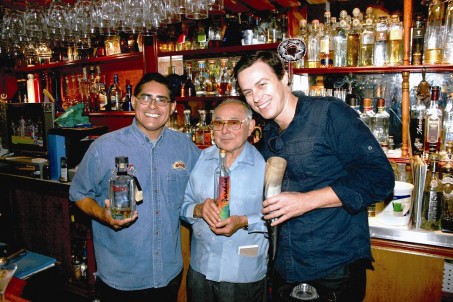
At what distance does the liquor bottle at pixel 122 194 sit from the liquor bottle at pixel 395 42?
2.06 m

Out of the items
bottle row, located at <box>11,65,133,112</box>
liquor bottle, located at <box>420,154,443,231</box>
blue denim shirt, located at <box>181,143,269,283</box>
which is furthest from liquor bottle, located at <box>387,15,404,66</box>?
bottle row, located at <box>11,65,133,112</box>

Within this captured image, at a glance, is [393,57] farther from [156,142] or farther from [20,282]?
[20,282]

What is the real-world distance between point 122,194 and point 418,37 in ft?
7.98

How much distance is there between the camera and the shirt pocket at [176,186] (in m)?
2.04

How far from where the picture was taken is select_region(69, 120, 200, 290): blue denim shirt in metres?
1.93

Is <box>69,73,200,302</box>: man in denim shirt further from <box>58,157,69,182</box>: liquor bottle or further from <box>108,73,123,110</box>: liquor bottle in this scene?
<box>108,73,123,110</box>: liquor bottle

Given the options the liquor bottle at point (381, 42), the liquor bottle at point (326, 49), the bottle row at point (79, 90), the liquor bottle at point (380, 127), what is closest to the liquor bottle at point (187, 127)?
the bottle row at point (79, 90)

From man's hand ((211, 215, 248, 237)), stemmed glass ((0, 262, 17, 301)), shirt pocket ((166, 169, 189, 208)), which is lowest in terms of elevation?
stemmed glass ((0, 262, 17, 301))

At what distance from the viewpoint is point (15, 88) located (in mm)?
5676

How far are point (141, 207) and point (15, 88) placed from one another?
499 centimetres

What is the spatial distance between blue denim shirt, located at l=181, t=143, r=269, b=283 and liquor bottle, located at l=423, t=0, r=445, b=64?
1.51 m

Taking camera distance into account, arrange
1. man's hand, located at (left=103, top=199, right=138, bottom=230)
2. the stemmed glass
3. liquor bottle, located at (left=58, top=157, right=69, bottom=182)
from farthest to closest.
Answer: liquor bottle, located at (left=58, top=157, right=69, bottom=182) < man's hand, located at (left=103, top=199, right=138, bottom=230) < the stemmed glass

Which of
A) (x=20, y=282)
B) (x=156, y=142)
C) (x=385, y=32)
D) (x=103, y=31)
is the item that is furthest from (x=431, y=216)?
(x=103, y=31)

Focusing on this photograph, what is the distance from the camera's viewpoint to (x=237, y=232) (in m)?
1.84
